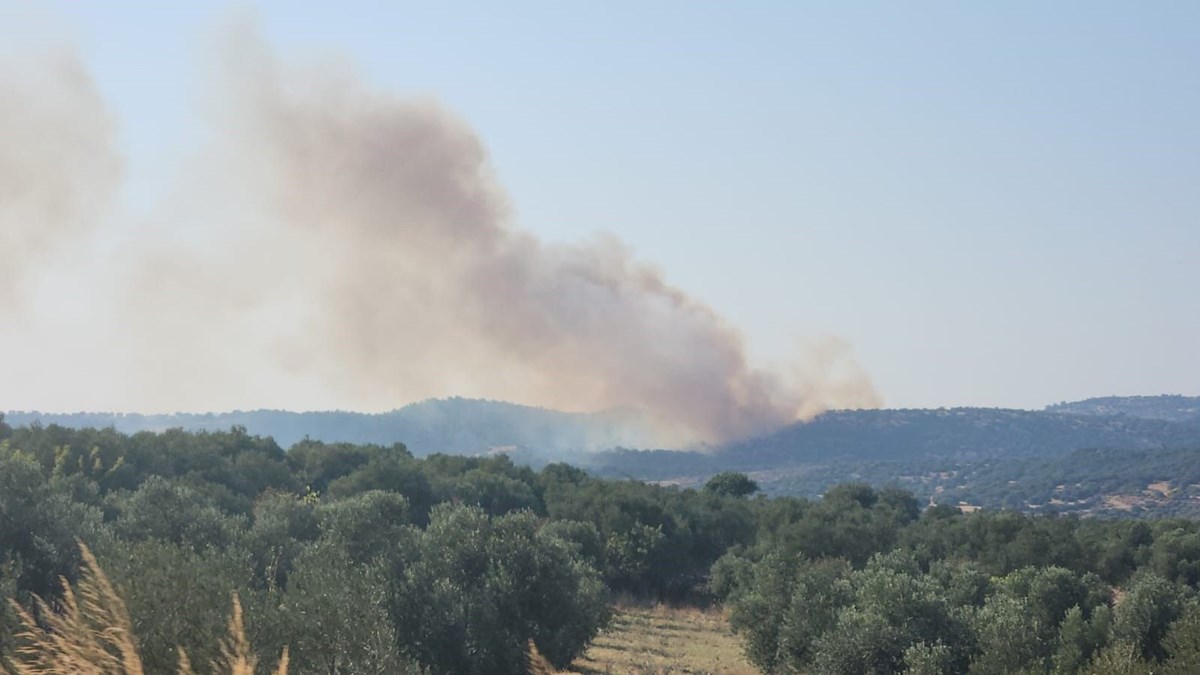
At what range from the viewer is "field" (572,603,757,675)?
45.3 metres

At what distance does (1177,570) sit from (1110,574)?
4.39 m

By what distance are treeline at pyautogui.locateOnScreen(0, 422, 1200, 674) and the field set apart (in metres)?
1.60

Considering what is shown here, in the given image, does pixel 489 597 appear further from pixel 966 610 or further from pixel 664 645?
pixel 966 610

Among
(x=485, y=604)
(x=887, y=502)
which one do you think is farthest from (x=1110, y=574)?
(x=485, y=604)

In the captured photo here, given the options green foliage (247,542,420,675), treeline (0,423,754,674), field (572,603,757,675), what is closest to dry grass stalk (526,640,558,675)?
treeline (0,423,754,674)

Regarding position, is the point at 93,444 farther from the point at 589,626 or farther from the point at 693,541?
the point at 589,626

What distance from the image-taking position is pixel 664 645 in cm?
5488

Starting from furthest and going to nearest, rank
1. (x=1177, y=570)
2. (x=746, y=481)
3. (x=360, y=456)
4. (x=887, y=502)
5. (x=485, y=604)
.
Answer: (x=746, y=481) → (x=887, y=502) → (x=360, y=456) → (x=1177, y=570) → (x=485, y=604)

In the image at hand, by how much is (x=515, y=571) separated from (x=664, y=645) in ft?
56.9

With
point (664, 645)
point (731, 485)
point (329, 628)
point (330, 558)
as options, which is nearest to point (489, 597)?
point (330, 558)

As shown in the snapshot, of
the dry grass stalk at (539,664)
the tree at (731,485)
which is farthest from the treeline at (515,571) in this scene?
the tree at (731,485)

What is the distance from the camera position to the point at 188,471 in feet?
286

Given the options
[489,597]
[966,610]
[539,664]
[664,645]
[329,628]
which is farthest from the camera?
[664,645]

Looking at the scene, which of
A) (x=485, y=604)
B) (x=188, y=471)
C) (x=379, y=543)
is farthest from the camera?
(x=188, y=471)
